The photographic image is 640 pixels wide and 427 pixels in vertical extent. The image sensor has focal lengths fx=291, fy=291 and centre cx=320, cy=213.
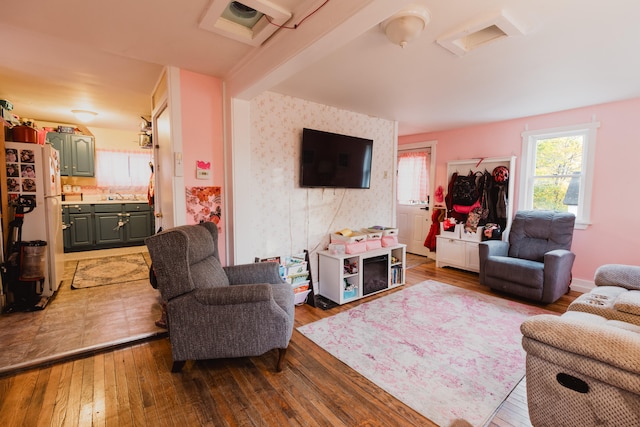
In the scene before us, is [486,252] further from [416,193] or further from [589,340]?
[589,340]

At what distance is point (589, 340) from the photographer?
1188 millimetres

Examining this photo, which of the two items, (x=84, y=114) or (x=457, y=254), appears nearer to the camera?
(x=84, y=114)

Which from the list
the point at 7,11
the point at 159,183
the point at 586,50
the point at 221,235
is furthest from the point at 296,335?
the point at 586,50

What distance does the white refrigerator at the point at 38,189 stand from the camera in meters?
2.93

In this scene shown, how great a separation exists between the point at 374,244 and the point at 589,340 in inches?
95.3

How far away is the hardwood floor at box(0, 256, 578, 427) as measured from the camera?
1.58 m

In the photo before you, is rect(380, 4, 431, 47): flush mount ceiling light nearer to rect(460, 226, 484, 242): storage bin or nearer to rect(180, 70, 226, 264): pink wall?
rect(180, 70, 226, 264): pink wall

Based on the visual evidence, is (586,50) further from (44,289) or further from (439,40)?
(44,289)

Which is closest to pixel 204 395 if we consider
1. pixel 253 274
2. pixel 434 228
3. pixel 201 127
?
pixel 253 274

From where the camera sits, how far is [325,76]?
260 cm

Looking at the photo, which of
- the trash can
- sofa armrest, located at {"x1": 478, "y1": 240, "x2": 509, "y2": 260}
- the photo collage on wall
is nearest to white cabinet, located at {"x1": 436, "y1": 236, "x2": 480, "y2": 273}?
sofa armrest, located at {"x1": 478, "y1": 240, "x2": 509, "y2": 260}

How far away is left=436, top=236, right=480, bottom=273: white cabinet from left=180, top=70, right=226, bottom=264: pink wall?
342 centimetres

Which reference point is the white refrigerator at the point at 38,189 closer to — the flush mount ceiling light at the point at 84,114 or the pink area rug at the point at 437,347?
the flush mount ceiling light at the point at 84,114

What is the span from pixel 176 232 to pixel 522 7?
2403 mm
